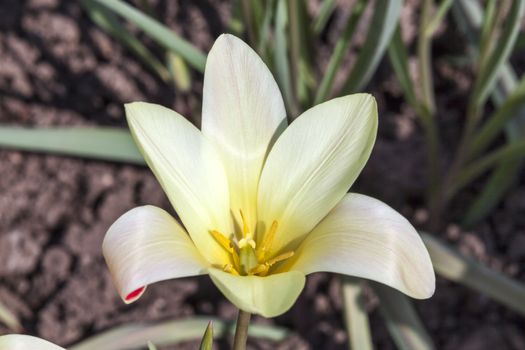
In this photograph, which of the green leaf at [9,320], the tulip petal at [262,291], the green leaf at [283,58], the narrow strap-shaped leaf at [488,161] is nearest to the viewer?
the tulip petal at [262,291]

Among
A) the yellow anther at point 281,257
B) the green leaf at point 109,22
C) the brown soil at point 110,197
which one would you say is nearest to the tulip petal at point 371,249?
the yellow anther at point 281,257

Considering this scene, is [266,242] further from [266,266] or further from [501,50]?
[501,50]

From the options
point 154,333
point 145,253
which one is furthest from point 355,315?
point 145,253

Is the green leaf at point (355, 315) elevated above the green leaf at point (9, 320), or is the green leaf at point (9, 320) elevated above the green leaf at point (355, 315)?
the green leaf at point (355, 315)

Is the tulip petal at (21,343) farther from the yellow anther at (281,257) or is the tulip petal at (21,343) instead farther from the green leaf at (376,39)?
the green leaf at (376,39)

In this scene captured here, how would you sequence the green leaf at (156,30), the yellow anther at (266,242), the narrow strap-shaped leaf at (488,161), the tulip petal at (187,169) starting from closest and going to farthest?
1. the tulip petal at (187,169)
2. the yellow anther at (266,242)
3. the green leaf at (156,30)
4. the narrow strap-shaped leaf at (488,161)

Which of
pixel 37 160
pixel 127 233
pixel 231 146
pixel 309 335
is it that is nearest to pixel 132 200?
pixel 37 160
